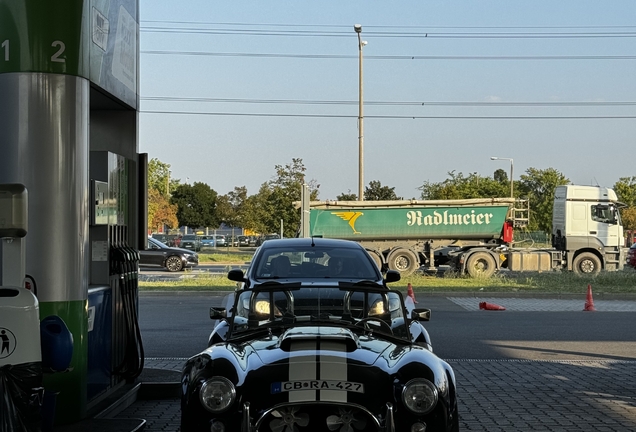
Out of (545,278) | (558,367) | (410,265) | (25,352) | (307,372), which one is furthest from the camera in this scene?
(410,265)

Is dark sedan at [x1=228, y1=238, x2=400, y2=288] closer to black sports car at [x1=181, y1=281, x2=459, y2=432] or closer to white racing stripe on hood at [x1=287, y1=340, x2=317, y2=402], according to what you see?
black sports car at [x1=181, y1=281, x2=459, y2=432]

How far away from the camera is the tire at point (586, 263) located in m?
31.2

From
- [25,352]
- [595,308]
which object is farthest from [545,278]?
[25,352]

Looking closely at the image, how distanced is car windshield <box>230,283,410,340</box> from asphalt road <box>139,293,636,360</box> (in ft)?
17.5

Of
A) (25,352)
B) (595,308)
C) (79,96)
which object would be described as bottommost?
(595,308)

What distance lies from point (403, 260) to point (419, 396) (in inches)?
1016

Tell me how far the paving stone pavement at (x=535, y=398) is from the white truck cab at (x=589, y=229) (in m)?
20.8

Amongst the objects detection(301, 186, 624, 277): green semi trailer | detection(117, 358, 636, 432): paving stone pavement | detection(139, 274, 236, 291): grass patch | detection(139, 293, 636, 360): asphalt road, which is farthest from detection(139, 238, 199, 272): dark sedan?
detection(117, 358, 636, 432): paving stone pavement

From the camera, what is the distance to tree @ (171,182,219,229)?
322 ft

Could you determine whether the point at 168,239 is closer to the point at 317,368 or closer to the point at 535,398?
the point at 535,398

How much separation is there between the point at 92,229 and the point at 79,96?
1.59 meters

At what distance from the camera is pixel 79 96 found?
629cm

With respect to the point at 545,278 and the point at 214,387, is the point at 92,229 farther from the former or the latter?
the point at 545,278

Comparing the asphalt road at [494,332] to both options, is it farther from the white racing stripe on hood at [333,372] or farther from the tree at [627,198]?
the tree at [627,198]
